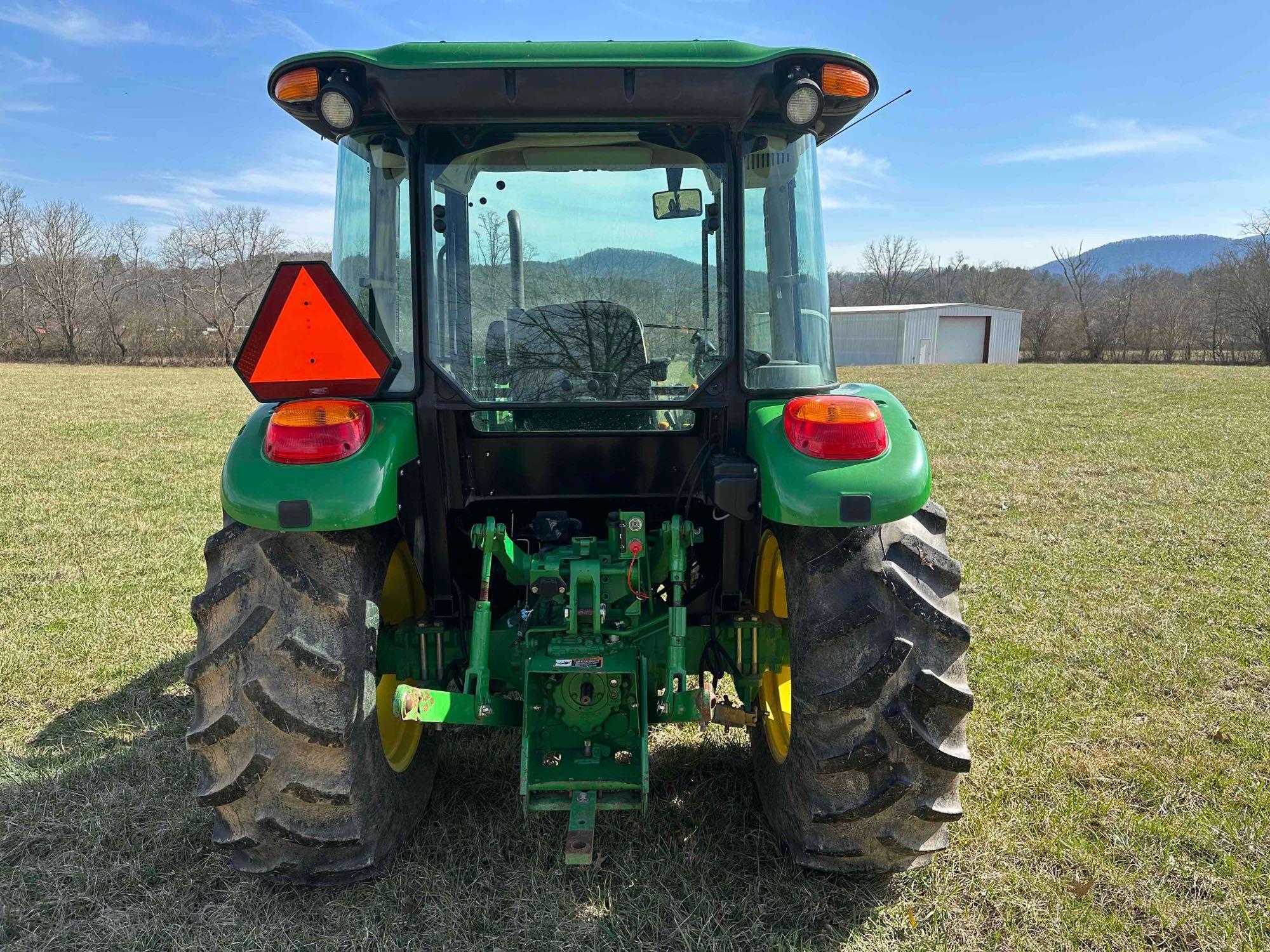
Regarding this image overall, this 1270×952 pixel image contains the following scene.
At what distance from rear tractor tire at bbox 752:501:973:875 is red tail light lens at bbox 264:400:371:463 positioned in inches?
51.0

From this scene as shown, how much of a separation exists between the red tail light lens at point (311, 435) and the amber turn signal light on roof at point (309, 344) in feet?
0.24

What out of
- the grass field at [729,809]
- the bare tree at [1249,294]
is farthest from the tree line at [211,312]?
the grass field at [729,809]

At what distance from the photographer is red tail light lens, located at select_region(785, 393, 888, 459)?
96.0 inches

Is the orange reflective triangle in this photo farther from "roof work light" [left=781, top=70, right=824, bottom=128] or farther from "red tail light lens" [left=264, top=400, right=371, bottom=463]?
"roof work light" [left=781, top=70, right=824, bottom=128]

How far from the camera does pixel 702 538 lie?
283 cm

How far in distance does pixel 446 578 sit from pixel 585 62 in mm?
1561

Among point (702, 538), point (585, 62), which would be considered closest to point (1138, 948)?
point (702, 538)

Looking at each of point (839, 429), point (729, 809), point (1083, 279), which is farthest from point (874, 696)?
point (1083, 279)

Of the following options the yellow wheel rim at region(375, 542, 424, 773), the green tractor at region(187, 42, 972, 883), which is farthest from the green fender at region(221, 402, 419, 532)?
the yellow wheel rim at region(375, 542, 424, 773)

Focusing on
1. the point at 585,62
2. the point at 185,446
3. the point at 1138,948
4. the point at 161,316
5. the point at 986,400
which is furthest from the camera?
the point at 161,316

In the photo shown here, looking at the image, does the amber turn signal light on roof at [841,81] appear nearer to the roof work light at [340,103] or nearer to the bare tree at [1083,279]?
the roof work light at [340,103]

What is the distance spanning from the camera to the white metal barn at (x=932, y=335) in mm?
46844

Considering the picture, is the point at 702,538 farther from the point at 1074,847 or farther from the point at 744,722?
the point at 1074,847

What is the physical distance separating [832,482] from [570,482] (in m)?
0.86
